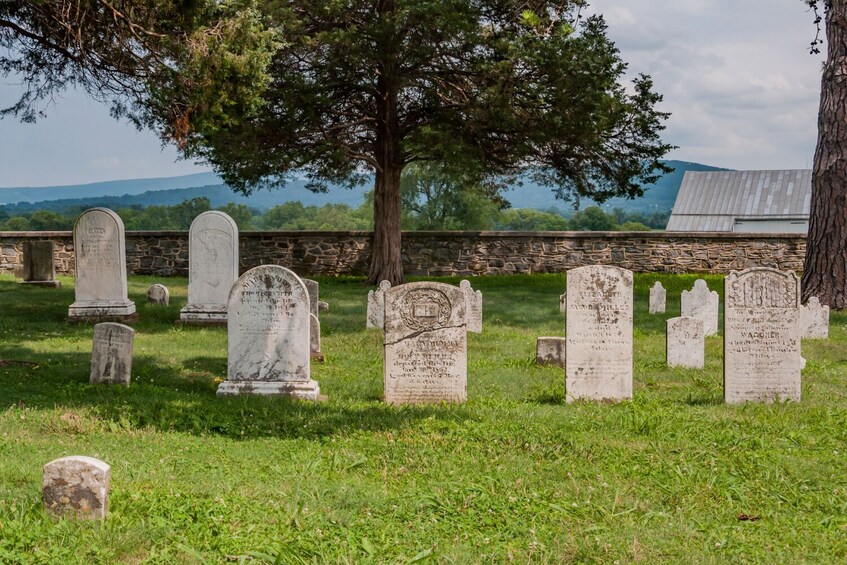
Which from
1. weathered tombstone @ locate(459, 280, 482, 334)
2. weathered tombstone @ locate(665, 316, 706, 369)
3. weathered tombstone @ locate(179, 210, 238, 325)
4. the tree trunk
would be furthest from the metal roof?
weathered tombstone @ locate(665, 316, 706, 369)

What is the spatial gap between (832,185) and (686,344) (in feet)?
25.2

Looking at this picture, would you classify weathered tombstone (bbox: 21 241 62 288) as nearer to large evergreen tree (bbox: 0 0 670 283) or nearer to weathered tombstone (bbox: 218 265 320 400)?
large evergreen tree (bbox: 0 0 670 283)

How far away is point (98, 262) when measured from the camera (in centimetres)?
1412

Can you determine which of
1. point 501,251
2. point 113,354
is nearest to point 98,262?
point 113,354

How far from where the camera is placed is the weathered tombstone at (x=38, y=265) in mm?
19125

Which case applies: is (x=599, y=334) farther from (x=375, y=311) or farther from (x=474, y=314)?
(x=375, y=311)

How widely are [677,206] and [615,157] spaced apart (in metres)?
24.0

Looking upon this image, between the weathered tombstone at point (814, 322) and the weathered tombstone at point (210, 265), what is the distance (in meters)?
9.26

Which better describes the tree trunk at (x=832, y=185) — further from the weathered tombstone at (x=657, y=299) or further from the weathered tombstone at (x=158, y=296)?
the weathered tombstone at (x=158, y=296)

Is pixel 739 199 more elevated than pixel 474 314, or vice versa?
pixel 739 199

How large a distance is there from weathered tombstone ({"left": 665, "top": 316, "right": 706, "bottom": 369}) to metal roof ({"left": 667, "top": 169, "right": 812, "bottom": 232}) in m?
31.1

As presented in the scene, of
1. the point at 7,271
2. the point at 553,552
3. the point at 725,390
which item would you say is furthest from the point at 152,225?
the point at 553,552

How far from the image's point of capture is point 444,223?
5353cm

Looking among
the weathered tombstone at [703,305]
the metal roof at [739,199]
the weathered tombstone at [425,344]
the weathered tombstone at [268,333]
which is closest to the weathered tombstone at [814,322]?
the weathered tombstone at [703,305]
